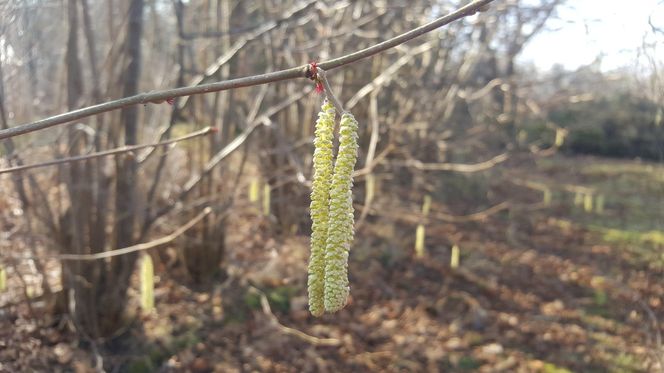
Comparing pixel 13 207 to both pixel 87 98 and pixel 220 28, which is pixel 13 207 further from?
pixel 220 28

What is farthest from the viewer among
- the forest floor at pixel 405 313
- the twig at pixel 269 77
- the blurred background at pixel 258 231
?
the forest floor at pixel 405 313

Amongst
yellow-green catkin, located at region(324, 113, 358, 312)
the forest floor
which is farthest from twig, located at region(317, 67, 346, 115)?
the forest floor

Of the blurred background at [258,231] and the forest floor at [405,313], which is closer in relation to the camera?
the blurred background at [258,231]

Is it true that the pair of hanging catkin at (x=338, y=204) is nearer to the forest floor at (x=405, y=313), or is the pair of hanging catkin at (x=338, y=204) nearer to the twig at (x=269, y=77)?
the twig at (x=269, y=77)

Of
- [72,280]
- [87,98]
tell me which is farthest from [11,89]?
[72,280]

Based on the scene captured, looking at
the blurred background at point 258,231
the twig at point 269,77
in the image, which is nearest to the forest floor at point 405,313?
the blurred background at point 258,231

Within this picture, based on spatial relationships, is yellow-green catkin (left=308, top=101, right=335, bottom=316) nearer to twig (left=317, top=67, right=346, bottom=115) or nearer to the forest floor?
twig (left=317, top=67, right=346, bottom=115)

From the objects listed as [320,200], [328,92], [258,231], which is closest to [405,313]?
[258,231]

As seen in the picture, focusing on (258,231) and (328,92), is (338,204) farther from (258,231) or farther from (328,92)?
(258,231)
